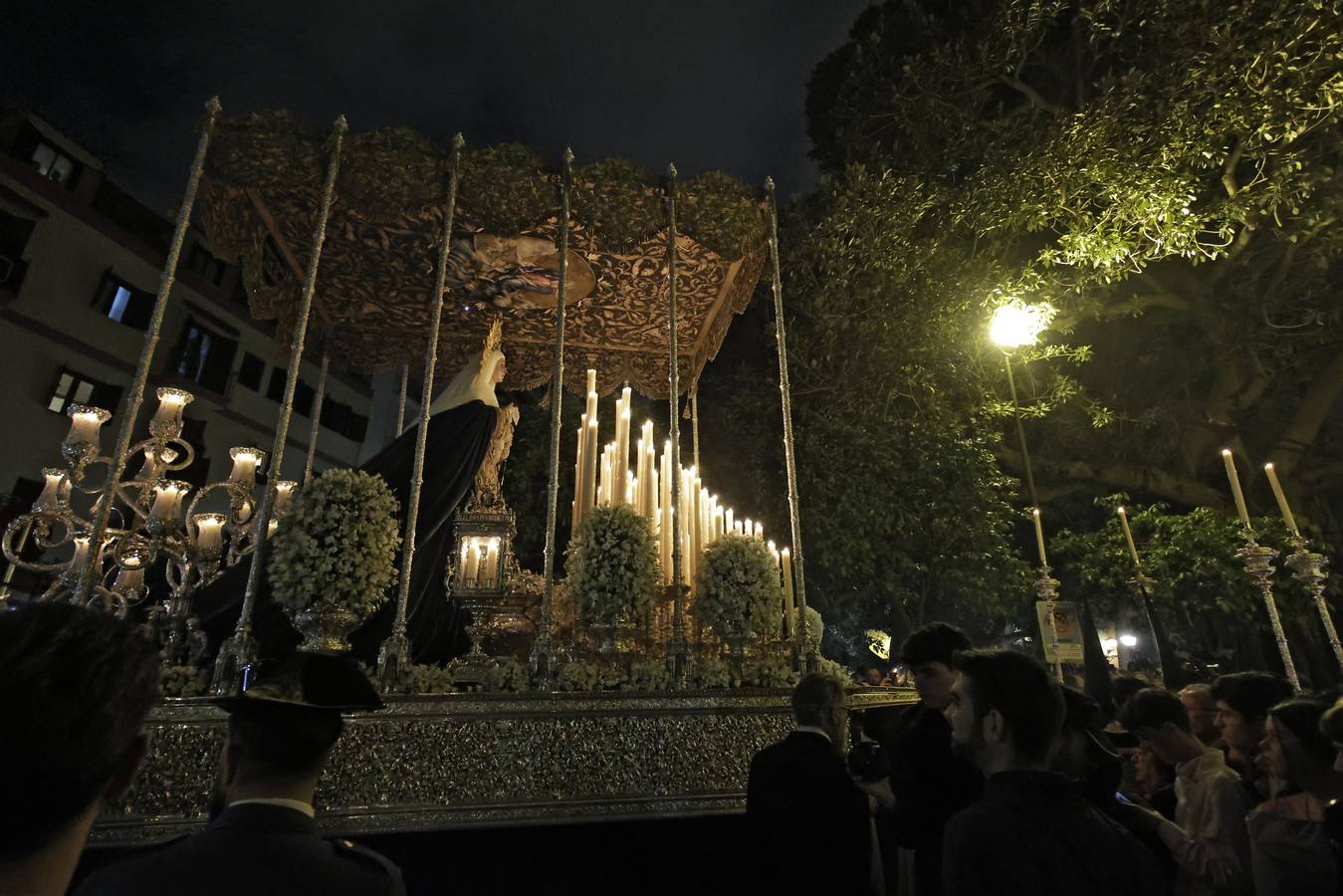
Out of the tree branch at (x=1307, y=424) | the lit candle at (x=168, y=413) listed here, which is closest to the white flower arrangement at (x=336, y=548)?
the lit candle at (x=168, y=413)

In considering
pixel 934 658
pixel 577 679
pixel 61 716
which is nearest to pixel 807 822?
pixel 934 658

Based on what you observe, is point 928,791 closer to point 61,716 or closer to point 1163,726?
point 1163,726

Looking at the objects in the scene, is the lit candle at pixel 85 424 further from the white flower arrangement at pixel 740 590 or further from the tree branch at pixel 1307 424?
the tree branch at pixel 1307 424

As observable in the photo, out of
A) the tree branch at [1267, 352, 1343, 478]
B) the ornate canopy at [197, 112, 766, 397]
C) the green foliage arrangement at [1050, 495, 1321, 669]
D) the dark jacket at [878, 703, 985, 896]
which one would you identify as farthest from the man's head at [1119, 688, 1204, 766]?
the tree branch at [1267, 352, 1343, 478]

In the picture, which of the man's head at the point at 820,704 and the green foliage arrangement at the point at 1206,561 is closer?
the man's head at the point at 820,704

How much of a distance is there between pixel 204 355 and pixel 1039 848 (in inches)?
896

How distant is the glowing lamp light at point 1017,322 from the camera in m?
7.57

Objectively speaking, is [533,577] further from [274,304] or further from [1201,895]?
[1201,895]

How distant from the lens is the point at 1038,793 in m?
1.77

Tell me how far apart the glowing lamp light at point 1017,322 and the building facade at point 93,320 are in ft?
39.6

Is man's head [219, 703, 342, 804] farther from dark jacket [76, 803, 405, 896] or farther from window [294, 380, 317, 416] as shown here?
window [294, 380, 317, 416]

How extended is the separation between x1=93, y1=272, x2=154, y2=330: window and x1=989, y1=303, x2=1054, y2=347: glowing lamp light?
62.7 feet

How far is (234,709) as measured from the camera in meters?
1.67

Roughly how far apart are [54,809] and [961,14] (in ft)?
41.1
